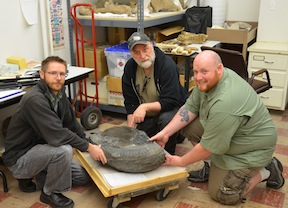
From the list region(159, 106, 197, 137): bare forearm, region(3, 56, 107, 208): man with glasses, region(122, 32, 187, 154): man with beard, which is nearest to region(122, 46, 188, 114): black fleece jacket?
region(122, 32, 187, 154): man with beard

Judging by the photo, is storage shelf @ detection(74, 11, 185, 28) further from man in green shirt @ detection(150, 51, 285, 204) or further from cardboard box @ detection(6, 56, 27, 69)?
man in green shirt @ detection(150, 51, 285, 204)

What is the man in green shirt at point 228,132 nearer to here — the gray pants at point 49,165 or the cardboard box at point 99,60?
the gray pants at point 49,165

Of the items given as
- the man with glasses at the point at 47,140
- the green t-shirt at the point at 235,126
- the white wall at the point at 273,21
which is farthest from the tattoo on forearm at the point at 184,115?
the white wall at the point at 273,21

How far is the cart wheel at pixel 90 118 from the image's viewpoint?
3.14m

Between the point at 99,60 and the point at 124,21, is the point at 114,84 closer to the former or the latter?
the point at 99,60

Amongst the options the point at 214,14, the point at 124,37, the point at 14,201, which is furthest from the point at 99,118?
the point at 214,14

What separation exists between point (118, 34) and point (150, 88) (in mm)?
1488

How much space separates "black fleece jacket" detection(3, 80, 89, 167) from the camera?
193 cm

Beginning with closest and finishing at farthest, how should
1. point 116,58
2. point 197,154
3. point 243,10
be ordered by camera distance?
point 197,154, point 116,58, point 243,10

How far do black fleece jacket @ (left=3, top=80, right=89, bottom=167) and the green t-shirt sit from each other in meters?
0.76

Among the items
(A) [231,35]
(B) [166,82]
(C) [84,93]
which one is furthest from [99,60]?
(A) [231,35]

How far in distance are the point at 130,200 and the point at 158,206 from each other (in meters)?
0.18

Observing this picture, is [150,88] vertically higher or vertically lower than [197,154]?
higher

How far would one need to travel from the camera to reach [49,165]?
2004 mm
